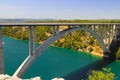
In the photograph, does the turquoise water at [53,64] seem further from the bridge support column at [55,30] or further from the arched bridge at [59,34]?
the bridge support column at [55,30]

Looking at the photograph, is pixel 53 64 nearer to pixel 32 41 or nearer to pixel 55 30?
pixel 55 30

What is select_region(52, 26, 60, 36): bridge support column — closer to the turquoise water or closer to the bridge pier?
the turquoise water

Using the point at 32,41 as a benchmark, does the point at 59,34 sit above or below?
above

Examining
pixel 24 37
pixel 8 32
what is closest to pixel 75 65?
pixel 24 37

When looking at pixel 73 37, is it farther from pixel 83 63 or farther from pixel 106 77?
pixel 106 77

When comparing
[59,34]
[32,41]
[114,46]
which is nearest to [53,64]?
[59,34]

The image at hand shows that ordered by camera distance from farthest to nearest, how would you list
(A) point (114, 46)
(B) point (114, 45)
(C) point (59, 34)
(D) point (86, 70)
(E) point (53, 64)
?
1. (B) point (114, 45)
2. (A) point (114, 46)
3. (E) point (53, 64)
4. (D) point (86, 70)
5. (C) point (59, 34)

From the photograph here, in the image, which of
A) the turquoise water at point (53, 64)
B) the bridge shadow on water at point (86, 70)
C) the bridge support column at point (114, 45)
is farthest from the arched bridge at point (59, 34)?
the turquoise water at point (53, 64)

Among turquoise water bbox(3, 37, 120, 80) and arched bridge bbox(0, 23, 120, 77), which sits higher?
arched bridge bbox(0, 23, 120, 77)

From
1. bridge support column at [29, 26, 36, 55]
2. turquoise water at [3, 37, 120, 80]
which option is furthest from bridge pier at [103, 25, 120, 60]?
bridge support column at [29, 26, 36, 55]
